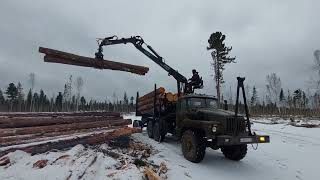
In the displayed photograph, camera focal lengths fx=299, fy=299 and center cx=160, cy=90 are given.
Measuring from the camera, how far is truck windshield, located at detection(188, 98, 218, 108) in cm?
1222

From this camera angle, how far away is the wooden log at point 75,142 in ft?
33.6

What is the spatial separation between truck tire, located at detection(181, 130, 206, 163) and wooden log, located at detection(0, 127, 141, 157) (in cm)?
314

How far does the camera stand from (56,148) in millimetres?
11039

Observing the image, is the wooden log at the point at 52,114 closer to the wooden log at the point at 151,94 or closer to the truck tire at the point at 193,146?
the wooden log at the point at 151,94

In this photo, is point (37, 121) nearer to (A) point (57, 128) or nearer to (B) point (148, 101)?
(A) point (57, 128)

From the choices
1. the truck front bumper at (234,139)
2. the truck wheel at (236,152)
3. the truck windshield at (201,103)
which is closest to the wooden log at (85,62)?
the truck windshield at (201,103)

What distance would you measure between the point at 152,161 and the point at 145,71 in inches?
242

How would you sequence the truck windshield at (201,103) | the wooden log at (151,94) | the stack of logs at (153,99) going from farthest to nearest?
1. the wooden log at (151,94)
2. the stack of logs at (153,99)
3. the truck windshield at (201,103)

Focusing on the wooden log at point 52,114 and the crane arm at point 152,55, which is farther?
the crane arm at point 152,55

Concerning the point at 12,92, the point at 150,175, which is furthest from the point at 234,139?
the point at 12,92

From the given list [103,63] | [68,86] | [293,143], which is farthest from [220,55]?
[68,86]

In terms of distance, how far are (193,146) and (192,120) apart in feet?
3.32

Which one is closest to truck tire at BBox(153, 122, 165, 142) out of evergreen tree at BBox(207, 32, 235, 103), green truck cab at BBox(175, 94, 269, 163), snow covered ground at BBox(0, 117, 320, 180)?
snow covered ground at BBox(0, 117, 320, 180)

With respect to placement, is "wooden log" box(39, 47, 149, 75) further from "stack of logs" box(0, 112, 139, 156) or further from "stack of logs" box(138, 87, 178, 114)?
"stack of logs" box(0, 112, 139, 156)
